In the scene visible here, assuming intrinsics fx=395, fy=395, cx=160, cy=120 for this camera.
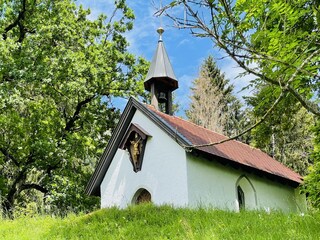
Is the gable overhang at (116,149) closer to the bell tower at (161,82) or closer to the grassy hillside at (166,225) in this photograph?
the bell tower at (161,82)

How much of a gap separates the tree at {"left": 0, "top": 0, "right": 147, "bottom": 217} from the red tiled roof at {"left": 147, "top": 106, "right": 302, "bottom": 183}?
3573mm

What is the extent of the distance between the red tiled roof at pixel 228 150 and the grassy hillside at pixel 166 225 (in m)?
5.95

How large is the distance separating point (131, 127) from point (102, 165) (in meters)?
2.40

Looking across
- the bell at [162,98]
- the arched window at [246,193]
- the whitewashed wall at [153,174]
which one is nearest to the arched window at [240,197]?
the arched window at [246,193]

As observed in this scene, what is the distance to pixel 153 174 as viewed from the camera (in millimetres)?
15930

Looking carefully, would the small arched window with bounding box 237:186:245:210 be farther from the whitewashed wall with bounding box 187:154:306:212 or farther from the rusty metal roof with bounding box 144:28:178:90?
the rusty metal roof with bounding box 144:28:178:90

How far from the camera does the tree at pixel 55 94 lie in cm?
1678

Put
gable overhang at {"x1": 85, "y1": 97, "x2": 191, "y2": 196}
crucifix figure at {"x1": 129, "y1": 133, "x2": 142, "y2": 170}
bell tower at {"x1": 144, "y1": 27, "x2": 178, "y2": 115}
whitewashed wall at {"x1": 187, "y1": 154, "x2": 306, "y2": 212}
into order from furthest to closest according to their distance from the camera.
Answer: bell tower at {"x1": 144, "y1": 27, "x2": 178, "y2": 115} < gable overhang at {"x1": 85, "y1": 97, "x2": 191, "y2": 196} < crucifix figure at {"x1": 129, "y1": 133, "x2": 142, "y2": 170} < whitewashed wall at {"x1": 187, "y1": 154, "x2": 306, "y2": 212}

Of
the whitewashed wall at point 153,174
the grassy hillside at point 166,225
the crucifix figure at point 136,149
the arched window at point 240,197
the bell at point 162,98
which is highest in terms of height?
the bell at point 162,98

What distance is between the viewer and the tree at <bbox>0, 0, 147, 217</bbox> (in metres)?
16.8

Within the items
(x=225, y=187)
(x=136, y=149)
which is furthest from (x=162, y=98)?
(x=225, y=187)

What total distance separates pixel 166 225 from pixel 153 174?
7729 millimetres

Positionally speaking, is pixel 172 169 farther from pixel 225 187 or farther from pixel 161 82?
pixel 161 82

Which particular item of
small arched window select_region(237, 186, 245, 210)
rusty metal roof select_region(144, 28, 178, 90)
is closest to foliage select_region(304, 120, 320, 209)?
small arched window select_region(237, 186, 245, 210)
